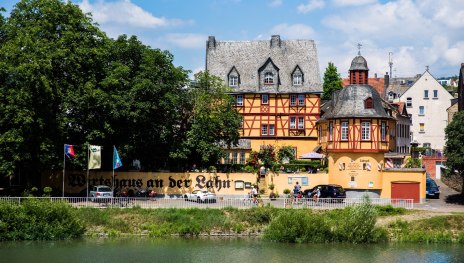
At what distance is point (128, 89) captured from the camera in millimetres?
54438

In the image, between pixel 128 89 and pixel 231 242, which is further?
pixel 128 89

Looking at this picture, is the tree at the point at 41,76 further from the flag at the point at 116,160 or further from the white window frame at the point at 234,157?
the white window frame at the point at 234,157

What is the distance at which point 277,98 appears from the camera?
73.0m

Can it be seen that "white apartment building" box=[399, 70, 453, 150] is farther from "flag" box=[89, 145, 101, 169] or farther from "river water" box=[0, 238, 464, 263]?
"flag" box=[89, 145, 101, 169]

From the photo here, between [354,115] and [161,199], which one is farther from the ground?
[354,115]

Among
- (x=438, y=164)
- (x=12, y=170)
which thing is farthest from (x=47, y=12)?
(x=438, y=164)

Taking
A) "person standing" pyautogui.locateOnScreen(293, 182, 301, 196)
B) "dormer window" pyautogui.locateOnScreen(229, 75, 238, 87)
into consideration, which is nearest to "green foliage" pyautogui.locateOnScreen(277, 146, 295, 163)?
"dormer window" pyautogui.locateOnScreen(229, 75, 238, 87)

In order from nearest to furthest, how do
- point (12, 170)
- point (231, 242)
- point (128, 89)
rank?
1. point (231, 242)
2. point (12, 170)
3. point (128, 89)

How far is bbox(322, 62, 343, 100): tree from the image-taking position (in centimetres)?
8774

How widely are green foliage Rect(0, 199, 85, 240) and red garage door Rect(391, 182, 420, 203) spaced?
2617 centimetres

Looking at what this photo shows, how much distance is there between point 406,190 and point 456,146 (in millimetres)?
5341

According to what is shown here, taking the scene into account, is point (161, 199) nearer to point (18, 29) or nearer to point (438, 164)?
point (18, 29)

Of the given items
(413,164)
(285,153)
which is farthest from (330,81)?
(413,164)

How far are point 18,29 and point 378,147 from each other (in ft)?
98.1
